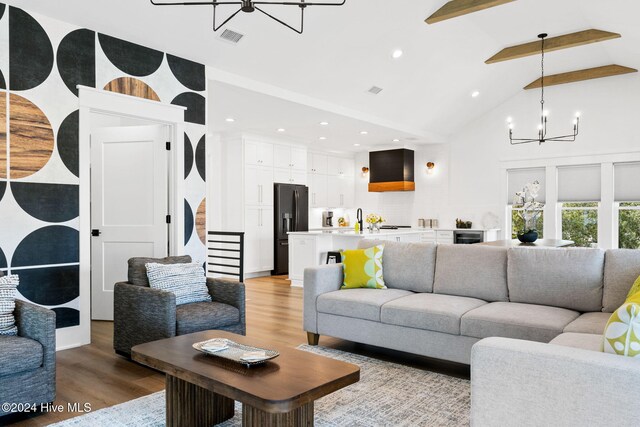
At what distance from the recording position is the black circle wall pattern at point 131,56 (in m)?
4.14

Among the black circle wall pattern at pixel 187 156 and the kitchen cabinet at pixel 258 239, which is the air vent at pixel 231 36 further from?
the kitchen cabinet at pixel 258 239

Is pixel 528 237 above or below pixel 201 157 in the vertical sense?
below

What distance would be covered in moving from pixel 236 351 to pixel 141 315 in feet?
4.48

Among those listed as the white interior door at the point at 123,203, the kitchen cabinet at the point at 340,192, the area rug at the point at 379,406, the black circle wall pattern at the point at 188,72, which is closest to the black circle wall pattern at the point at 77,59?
the black circle wall pattern at the point at 188,72

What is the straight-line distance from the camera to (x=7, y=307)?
9.12ft

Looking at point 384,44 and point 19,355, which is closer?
point 19,355

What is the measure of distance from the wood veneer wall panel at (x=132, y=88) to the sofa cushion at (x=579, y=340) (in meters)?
3.91

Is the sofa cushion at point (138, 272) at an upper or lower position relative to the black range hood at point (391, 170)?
lower

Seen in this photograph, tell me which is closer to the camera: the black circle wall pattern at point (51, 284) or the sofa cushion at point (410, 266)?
the black circle wall pattern at point (51, 284)

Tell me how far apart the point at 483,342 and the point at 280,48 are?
3.94 meters

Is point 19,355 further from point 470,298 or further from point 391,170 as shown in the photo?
point 391,170

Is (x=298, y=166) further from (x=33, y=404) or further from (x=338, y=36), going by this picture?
(x=33, y=404)

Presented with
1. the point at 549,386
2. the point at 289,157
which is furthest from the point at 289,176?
the point at 549,386

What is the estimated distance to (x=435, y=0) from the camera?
511 cm
